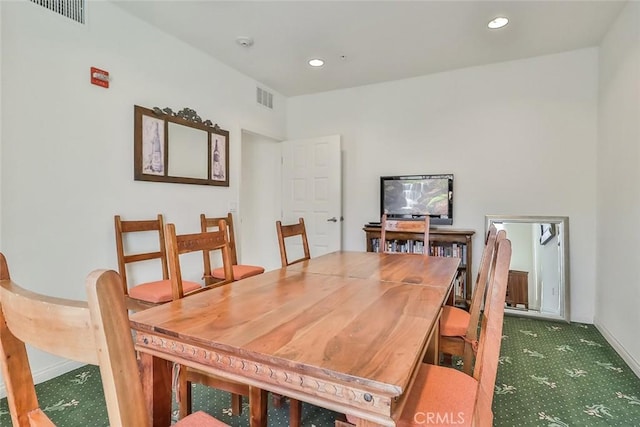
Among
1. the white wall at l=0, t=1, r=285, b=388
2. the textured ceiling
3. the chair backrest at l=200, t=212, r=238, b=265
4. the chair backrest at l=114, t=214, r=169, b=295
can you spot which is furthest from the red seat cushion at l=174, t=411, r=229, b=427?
the textured ceiling

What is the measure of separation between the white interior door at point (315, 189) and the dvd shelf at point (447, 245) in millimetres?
598

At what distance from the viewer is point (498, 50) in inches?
129

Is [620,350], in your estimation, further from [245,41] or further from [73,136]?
[73,136]

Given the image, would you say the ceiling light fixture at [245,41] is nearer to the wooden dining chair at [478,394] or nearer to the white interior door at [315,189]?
the white interior door at [315,189]

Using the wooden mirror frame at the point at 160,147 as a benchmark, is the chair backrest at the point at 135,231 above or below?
below

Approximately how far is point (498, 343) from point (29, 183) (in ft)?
8.78

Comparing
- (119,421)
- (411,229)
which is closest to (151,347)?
(119,421)

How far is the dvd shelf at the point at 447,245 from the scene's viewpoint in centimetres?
345

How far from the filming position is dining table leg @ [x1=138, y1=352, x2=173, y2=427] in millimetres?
1070

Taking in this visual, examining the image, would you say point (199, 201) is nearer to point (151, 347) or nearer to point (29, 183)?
point (29, 183)

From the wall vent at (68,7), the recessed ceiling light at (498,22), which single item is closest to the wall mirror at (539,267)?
the recessed ceiling light at (498,22)

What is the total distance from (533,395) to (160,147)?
10.8 feet

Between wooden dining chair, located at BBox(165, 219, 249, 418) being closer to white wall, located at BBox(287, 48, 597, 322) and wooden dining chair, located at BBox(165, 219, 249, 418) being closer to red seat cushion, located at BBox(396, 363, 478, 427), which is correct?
red seat cushion, located at BBox(396, 363, 478, 427)

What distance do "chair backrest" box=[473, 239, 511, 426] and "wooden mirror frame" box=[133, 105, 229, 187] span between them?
8.94 ft
